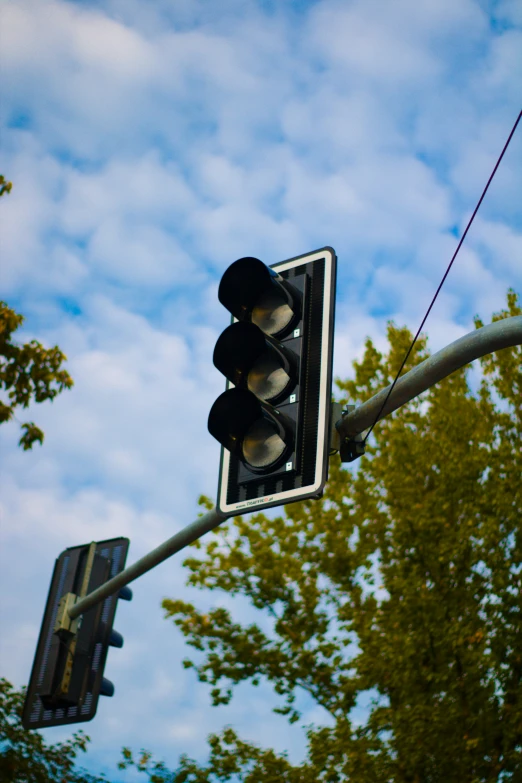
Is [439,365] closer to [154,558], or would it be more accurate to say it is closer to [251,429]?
[251,429]

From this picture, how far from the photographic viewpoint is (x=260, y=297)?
4391 millimetres

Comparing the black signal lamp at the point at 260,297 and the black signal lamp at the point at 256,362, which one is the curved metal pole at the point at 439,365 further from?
the black signal lamp at the point at 260,297

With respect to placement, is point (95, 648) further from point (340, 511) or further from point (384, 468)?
point (340, 511)

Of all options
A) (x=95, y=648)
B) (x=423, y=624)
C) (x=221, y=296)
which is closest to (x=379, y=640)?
(x=423, y=624)

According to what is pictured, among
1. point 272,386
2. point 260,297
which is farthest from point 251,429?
point 260,297

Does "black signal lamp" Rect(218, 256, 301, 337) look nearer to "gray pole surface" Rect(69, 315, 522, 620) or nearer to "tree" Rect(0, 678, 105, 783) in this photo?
"gray pole surface" Rect(69, 315, 522, 620)

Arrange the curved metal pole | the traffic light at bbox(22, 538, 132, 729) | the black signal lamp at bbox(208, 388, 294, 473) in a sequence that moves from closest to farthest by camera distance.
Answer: the curved metal pole → the black signal lamp at bbox(208, 388, 294, 473) → the traffic light at bbox(22, 538, 132, 729)

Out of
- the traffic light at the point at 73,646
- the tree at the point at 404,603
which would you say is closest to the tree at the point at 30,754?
the tree at the point at 404,603

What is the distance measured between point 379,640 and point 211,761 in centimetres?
377

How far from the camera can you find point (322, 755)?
13695 mm

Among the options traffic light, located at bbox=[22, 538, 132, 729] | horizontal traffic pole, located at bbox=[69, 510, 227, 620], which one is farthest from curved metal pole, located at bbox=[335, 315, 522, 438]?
traffic light, located at bbox=[22, 538, 132, 729]

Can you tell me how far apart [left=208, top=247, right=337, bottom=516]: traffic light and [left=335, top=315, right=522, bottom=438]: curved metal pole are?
199 mm

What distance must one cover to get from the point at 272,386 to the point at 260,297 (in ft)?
1.63

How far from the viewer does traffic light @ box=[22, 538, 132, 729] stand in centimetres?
622
